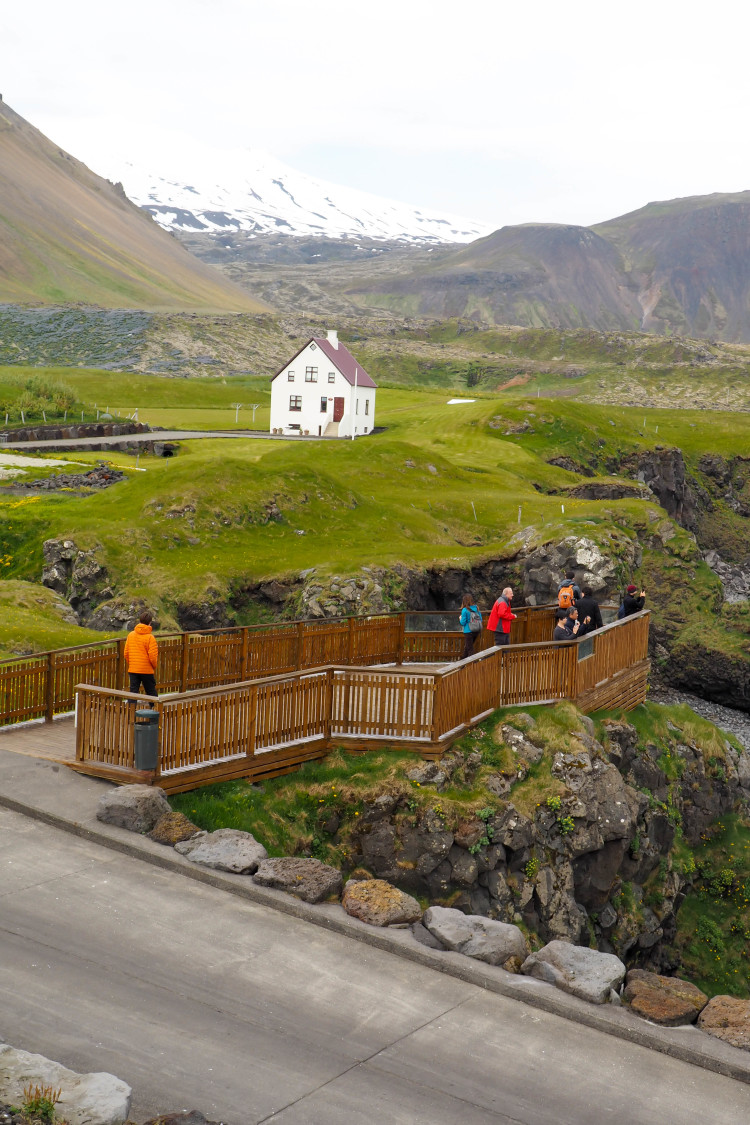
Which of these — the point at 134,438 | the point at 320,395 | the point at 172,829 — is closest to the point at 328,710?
the point at 172,829

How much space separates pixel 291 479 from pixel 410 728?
1282 inches

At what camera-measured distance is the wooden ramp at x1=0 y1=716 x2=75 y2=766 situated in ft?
58.9

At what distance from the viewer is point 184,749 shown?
55.8 feet

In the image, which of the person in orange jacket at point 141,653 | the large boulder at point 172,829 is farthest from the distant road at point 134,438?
the large boulder at point 172,829

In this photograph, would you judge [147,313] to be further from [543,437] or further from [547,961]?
[547,961]

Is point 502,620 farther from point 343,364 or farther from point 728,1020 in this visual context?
point 343,364

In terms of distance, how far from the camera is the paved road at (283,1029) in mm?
9727

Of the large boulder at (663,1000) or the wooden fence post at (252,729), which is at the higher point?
the wooden fence post at (252,729)

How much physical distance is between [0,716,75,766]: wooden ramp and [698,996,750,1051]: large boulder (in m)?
10.9

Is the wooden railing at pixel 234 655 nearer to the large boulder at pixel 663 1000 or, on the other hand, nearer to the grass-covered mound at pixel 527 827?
the grass-covered mound at pixel 527 827

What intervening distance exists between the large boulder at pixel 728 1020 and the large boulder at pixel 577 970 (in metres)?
1.11

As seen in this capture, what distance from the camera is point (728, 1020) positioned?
11.7m

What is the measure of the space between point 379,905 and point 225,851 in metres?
2.53

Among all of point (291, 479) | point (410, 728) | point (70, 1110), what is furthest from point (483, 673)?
point (291, 479)
